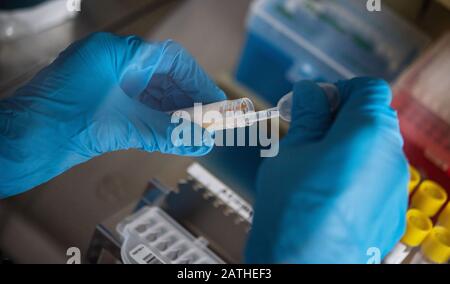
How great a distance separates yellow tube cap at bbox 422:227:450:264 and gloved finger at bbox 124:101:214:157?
0.51m

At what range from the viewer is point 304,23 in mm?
1584

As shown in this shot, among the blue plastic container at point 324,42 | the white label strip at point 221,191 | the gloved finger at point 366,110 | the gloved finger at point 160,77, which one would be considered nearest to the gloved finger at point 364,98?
the gloved finger at point 366,110

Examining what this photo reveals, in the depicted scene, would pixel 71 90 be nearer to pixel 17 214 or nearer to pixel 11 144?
pixel 11 144

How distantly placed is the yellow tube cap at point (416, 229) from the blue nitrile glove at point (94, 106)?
454mm

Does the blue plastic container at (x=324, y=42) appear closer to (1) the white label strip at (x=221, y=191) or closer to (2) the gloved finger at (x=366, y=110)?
(1) the white label strip at (x=221, y=191)

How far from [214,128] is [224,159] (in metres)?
0.30

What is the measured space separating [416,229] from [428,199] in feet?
0.29

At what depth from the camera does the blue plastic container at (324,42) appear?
60.8 inches

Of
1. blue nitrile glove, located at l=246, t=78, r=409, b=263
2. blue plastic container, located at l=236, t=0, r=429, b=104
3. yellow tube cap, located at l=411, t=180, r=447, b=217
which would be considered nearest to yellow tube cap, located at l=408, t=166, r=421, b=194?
yellow tube cap, located at l=411, t=180, r=447, b=217

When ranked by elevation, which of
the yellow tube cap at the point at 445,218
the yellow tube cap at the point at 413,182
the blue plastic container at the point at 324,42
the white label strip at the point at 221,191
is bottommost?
the white label strip at the point at 221,191

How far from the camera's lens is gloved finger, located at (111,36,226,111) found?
37.9 inches

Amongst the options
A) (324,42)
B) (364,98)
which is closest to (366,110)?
(364,98)

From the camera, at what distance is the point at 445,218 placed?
1118 mm

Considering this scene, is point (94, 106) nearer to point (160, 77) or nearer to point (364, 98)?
point (160, 77)
